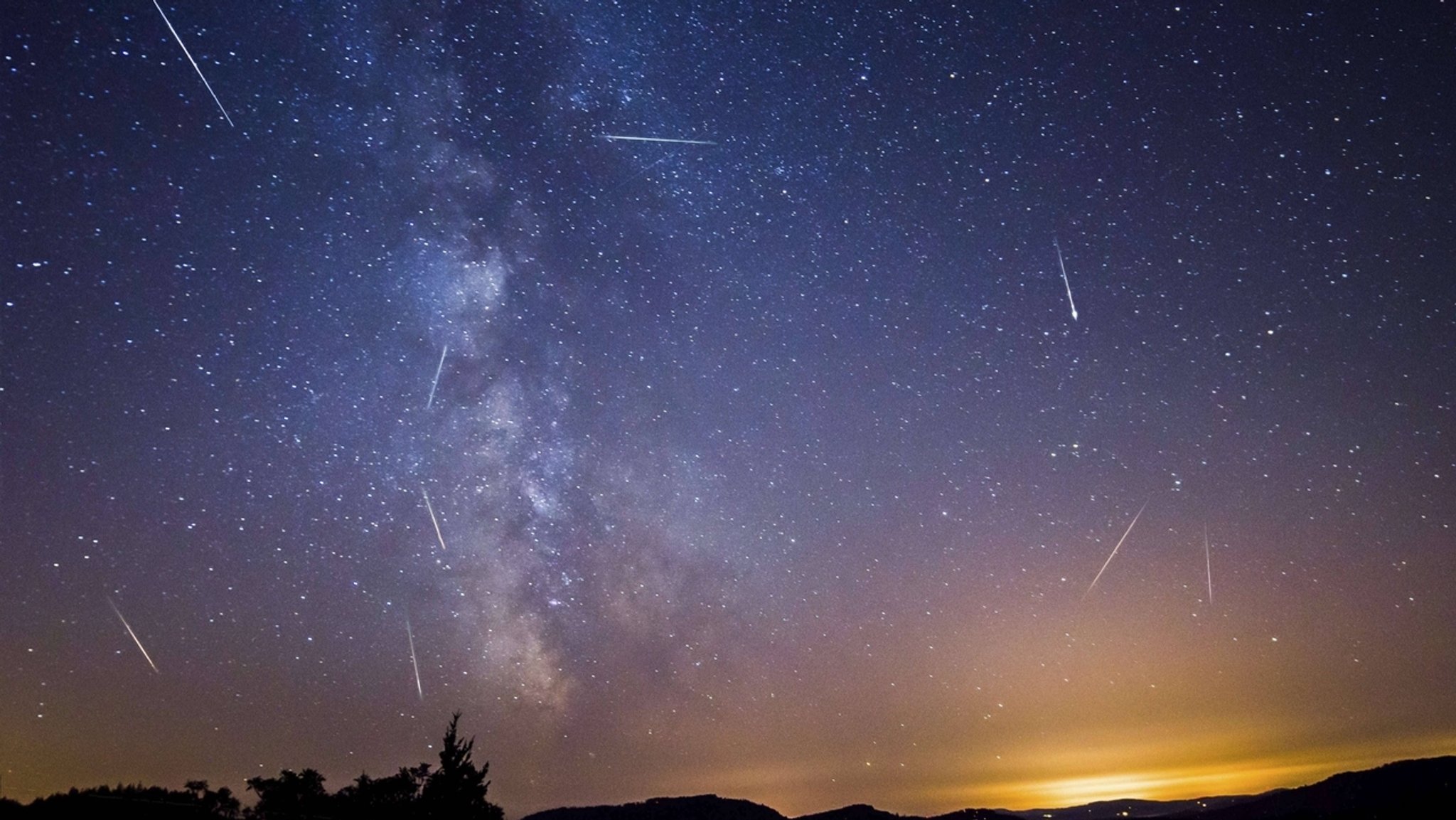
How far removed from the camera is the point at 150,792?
29.8m

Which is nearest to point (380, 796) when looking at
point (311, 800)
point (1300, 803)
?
point (311, 800)

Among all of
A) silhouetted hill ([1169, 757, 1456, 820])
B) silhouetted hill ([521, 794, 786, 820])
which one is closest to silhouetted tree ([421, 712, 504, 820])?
silhouetted hill ([521, 794, 786, 820])

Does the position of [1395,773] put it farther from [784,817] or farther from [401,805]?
[401,805]

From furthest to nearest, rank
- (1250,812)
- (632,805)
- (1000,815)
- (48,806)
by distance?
1. (1000,815)
2. (1250,812)
3. (632,805)
4. (48,806)

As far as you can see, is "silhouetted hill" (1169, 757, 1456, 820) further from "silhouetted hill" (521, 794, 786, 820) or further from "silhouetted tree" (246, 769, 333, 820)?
"silhouetted tree" (246, 769, 333, 820)

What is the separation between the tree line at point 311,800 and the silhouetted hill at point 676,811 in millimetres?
90836

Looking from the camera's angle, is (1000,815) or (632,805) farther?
(1000,815)

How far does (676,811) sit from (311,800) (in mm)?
114763

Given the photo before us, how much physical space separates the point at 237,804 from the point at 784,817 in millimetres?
136259

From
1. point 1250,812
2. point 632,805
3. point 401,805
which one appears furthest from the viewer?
point 1250,812

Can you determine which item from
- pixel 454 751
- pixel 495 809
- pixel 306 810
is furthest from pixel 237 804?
pixel 454 751

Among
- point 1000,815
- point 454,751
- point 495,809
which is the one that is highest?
point 454,751

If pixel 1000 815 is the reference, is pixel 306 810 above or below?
above

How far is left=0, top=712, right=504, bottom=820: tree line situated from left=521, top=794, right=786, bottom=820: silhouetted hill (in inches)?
3576
